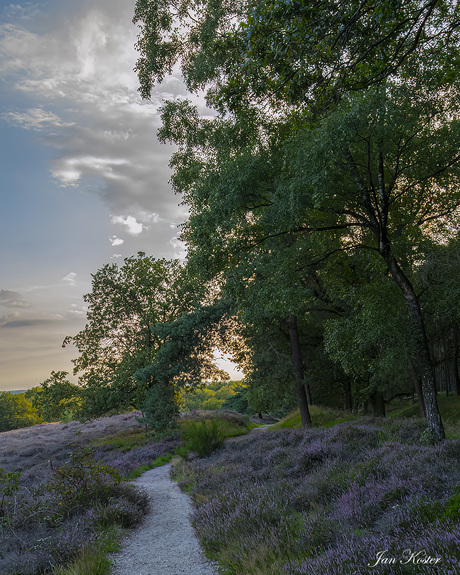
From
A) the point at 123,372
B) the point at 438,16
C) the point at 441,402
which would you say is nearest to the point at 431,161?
the point at 438,16

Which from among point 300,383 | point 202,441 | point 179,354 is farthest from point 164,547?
point 179,354

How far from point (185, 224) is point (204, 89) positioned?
6.62m

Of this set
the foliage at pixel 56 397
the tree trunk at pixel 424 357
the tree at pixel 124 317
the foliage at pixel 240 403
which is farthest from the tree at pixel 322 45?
the foliage at pixel 240 403

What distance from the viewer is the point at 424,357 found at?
10.6 m

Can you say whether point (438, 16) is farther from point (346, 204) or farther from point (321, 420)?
point (321, 420)

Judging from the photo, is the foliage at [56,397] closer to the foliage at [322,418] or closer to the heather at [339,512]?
the foliage at [322,418]

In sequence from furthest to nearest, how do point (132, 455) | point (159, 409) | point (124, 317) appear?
point (124, 317), point (159, 409), point (132, 455)

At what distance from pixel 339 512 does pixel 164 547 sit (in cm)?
309

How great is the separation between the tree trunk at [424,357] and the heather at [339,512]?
0.69m

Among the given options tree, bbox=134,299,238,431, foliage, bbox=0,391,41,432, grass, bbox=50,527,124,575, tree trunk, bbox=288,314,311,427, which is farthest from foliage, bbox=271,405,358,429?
foliage, bbox=0,391,41,432

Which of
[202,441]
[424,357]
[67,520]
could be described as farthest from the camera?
[202,441]

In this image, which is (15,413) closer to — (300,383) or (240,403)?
(240,403)
